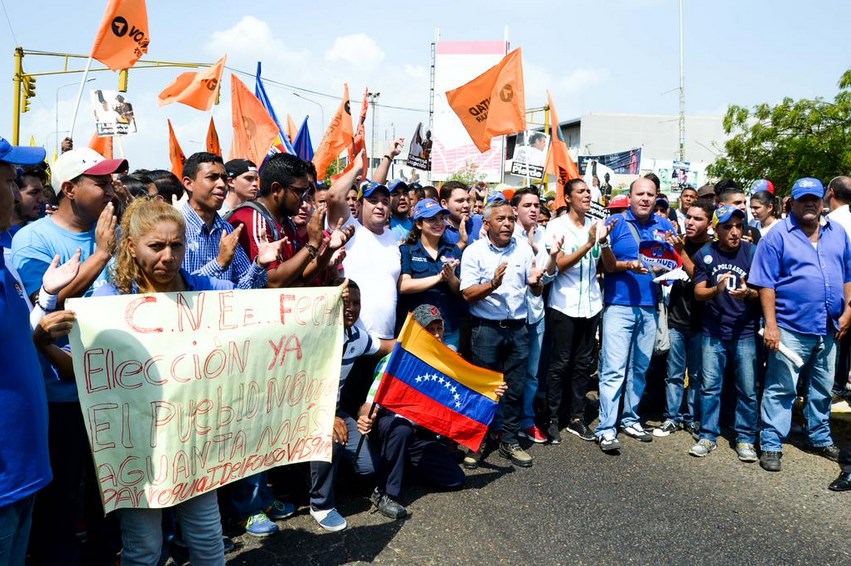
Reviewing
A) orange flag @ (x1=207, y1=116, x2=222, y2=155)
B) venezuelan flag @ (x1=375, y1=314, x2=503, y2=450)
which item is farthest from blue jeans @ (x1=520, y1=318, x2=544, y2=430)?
orange flag @ (x1=207, y1=116, x2=222, y2=155)

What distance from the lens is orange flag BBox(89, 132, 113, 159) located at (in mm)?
10578

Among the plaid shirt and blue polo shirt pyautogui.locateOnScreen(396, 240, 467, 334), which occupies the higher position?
the plaid shirt

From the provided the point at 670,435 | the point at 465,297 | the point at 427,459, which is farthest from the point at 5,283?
the point at 670,435

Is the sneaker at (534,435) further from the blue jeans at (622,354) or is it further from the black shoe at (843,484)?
the black shoe at (843,484)

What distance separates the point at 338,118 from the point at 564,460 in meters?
5.76

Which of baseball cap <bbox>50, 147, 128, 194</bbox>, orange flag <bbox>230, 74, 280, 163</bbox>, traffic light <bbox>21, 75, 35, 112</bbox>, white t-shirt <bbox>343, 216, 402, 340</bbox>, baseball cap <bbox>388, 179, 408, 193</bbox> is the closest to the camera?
baseball cap <bbox>50, 147, 128, 194</bbox>

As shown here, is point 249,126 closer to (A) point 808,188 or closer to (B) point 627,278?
(B) point 627,278

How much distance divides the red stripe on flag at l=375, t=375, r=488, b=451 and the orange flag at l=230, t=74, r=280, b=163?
15.9 feet

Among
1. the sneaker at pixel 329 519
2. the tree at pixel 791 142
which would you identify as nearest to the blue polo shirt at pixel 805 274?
the sneaker at pixel 329 519

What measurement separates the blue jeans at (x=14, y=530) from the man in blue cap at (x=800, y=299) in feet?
17.6

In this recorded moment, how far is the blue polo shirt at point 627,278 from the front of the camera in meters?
6.17

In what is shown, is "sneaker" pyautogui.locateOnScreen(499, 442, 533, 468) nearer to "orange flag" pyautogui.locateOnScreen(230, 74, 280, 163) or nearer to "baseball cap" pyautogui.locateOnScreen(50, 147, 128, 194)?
"baseball cap" pyautogui.locateOnScreen(50, 147, 128, 194)

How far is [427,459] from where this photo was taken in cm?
503

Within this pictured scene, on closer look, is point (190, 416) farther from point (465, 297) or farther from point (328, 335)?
point (465, 297)
